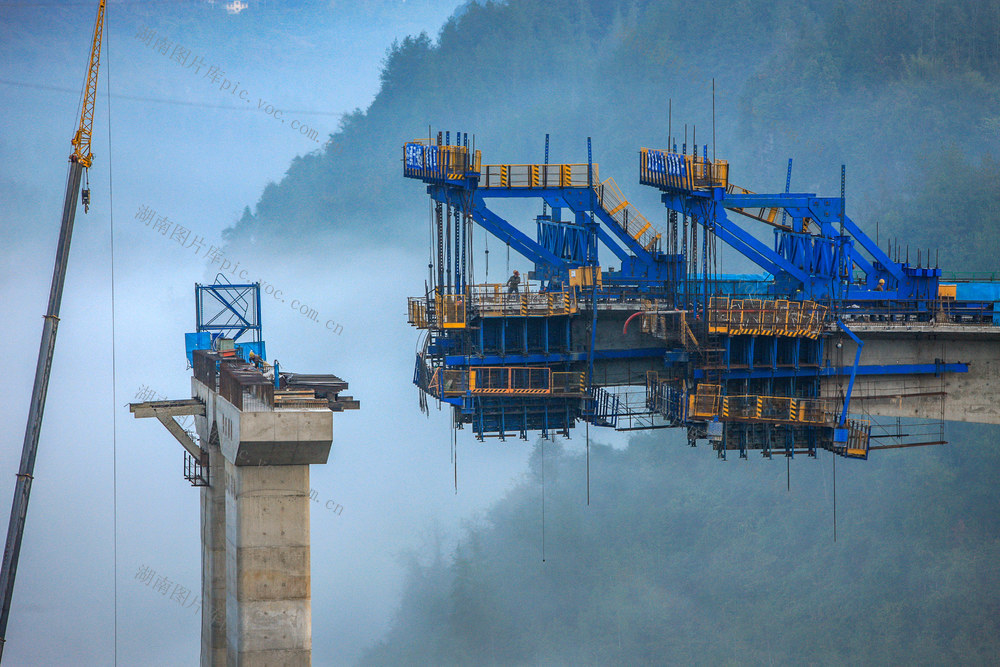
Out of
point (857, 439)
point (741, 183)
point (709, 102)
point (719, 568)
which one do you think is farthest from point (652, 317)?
point (709, 102)

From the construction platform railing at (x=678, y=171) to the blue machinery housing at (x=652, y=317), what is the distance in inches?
2.4

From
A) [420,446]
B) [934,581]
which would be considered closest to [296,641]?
[934,581]

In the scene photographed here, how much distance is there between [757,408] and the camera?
172 feet

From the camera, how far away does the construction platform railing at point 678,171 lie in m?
54.7

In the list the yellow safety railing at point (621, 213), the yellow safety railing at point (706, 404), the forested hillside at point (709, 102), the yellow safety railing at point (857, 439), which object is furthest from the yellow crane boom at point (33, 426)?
the forested hillside at point (709, 102)

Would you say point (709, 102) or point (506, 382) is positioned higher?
point (709, 102)

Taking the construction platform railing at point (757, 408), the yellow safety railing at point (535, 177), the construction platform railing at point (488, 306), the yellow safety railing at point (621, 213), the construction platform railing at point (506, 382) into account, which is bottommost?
the construction platform railing at point (757, 408)

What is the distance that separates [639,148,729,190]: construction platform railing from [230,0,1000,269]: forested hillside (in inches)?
2624

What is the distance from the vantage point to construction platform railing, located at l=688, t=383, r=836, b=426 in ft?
170

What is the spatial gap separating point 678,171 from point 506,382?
38.7 ft

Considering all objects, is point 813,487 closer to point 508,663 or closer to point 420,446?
point 508,663

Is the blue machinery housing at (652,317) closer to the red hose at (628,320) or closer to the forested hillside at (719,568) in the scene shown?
the red hose at (628,320)

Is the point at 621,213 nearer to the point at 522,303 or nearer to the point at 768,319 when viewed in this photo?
the point at 522,303

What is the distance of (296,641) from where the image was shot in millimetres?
40750
